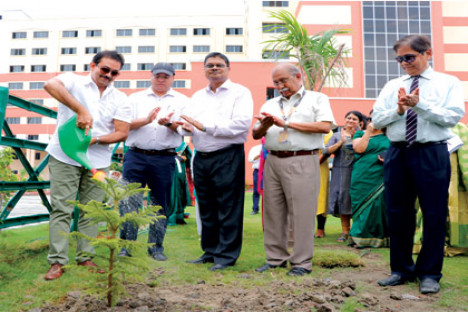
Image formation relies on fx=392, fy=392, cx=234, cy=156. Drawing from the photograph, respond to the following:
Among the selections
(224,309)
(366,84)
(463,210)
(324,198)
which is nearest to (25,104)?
(224,309)

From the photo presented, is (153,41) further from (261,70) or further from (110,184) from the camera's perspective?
(110,184)

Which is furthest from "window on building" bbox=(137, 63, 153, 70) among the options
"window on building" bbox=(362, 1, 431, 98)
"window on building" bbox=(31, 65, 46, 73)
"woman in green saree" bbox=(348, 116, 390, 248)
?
"woman in green saree" bbox=(348, 116, 390, 248)

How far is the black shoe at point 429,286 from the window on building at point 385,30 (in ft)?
75.5

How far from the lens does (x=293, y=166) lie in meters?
3.46

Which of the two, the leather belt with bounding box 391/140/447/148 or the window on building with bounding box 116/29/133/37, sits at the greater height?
the window on building with bounding box 116/29/133/37

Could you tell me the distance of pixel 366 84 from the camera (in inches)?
969

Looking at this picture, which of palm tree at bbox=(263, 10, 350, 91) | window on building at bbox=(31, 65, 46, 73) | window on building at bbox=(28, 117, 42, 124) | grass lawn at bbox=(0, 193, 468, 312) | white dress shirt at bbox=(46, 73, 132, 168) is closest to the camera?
grass lawn at bbox=(0, 193, 468, 312)

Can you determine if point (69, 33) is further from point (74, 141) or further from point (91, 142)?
point (74, 141)

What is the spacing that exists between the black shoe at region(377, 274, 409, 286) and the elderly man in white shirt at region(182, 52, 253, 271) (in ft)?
4.25

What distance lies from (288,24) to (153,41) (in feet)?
119

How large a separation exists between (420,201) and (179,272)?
2043 mm

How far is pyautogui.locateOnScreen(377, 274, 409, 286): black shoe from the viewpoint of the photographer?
3.05 meters

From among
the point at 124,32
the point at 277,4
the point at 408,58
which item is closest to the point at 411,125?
the point at 408,58

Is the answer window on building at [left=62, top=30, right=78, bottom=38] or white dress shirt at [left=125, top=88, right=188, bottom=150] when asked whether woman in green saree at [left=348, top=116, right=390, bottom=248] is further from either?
window on building at [left=62, top=30, right=78, bottom=38]
